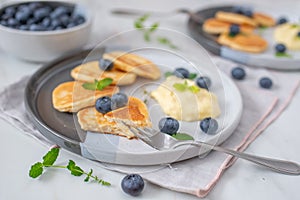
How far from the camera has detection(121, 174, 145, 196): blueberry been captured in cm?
104

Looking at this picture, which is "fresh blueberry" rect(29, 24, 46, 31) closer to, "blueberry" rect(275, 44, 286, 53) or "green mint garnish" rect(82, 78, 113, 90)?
"green mint garnish" rect(82, 78, 113, 90)

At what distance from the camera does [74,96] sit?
1312mm

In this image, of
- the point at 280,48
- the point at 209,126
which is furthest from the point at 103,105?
the point at 280,48

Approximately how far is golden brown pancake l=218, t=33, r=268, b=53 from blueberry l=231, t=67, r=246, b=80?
156 millimetres

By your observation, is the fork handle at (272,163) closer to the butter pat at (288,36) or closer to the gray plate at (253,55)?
the gray plate at (253,55)

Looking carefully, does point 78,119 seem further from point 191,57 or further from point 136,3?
point 136,3

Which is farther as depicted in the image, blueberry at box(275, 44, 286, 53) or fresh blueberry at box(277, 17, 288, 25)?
fresh blueberry at box(277, 17, 288, 25)

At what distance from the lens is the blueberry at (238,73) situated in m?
1.62

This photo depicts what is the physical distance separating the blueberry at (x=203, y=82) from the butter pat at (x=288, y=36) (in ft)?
1.73

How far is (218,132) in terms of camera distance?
1.24 meters

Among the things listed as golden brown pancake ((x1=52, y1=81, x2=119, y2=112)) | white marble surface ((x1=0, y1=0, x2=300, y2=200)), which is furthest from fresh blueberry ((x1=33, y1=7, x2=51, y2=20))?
white marble surface ((x1=0, y1=0, x2=300, y2=200))

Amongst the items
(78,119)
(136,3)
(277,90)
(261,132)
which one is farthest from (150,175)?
(136,3)

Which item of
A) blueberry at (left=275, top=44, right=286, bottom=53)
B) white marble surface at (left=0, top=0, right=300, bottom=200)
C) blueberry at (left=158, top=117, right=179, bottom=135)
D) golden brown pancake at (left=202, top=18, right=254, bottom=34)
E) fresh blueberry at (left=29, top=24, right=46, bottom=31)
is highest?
blueberry at (left=158, top=117, right=179, bottom=135)

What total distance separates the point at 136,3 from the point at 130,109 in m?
1.19
